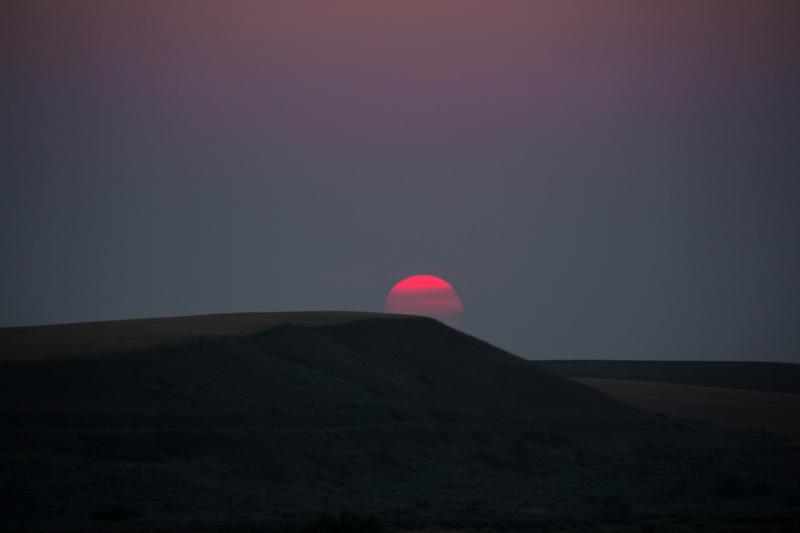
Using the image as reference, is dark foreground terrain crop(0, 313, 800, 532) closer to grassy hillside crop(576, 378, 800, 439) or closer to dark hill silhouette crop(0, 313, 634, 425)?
dark hill silhouette crop(0, 313, 634, 425)

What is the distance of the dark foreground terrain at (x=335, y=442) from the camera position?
31.7 metres

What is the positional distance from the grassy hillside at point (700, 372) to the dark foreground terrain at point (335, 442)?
5265 cm

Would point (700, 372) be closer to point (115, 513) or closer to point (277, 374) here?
point (277, 374)

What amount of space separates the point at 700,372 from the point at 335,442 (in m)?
92.5

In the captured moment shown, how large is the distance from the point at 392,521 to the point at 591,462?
62.9 ft

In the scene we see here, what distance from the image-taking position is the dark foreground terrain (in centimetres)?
3166

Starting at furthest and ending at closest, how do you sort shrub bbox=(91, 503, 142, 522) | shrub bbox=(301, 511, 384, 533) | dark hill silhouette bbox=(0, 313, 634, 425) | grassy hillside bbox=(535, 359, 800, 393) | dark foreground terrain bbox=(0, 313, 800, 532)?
grassy hillside bbox=(535, 359, 800, 393), dark hill silhouette bbox=(0, 313, 634, 425), dark foreground terrain bbox=(0, 313, 800, 532), shrub bbox=(91, 503, 142, 522), shrub bbox=(301, 511, 384, 533)

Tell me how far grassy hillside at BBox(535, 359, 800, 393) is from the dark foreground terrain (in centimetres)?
5265

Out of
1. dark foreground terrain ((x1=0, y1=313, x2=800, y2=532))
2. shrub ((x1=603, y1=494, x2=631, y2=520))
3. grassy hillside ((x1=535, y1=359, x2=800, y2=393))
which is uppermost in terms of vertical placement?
grassy hillside ((x1=535, y1=359, x2=800, y2=393))

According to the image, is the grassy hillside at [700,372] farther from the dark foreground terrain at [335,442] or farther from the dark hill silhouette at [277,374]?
the dark foreground terrain at [335,442]

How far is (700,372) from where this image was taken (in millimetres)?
125625

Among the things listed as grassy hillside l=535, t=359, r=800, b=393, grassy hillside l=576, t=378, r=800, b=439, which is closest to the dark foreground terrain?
grassy hillside l=576, t=378, r=800, b=439

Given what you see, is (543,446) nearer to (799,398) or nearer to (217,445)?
(217,445)

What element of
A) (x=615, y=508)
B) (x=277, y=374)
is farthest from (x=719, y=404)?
(x=615, y=508)
